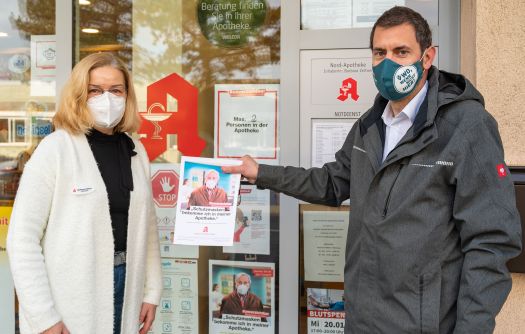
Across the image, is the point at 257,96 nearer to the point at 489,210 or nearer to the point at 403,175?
the point at 403,175

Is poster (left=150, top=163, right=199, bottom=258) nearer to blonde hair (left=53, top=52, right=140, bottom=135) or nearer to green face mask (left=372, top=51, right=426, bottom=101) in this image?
blonde hair (left=53, top=52, right=140, bottom=135)

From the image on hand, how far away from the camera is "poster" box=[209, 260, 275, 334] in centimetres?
377

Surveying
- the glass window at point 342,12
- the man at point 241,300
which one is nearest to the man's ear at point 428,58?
the glass window at point 342,12

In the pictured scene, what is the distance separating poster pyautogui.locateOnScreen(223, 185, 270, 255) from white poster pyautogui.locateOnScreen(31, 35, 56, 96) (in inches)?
68.9

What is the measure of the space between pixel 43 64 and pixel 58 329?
2586 mm

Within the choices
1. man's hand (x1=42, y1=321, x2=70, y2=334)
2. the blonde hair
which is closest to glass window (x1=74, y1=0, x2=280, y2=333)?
the blonde hair

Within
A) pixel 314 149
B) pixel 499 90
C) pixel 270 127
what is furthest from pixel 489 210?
pixel 270 127

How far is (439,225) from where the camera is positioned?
2.01 meters

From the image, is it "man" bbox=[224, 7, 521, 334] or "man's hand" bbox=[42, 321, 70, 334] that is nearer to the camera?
"man" bbox=[224, 7, 521, 334]

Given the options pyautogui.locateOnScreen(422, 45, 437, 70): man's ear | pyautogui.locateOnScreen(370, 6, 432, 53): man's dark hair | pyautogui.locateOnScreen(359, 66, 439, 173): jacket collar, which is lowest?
pyautogui.locateOnScreen(359, 66, 439, 173): jacket collar

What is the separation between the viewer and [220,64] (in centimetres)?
Result: 386

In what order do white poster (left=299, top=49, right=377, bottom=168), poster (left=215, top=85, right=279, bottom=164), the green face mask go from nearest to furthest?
the green face mask → white poster (left=299, top=49, right=377, bottom=168) → poster (left=215, top=85, right=279, bottom=164)

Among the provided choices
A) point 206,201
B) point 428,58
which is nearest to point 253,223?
point 206,201

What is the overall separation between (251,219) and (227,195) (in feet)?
3.48
